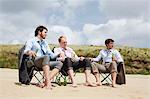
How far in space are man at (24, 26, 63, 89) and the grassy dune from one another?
861 centimetres

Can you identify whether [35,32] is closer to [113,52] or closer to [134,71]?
[113,52]

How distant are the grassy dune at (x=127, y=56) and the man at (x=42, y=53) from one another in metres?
8.61

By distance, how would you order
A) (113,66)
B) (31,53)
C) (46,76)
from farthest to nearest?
(113,66) < (31,53) < (46,76)

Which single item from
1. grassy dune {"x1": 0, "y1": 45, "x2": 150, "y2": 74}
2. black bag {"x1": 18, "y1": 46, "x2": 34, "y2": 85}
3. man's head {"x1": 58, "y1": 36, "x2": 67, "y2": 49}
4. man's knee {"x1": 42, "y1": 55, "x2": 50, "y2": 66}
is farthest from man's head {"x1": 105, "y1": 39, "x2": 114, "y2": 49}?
grassy dune {"x1": 0, "y1": 45, "x2": 150, "y2": 74}

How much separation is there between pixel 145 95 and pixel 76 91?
1.23 metres

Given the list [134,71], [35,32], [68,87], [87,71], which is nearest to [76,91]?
[68,87]

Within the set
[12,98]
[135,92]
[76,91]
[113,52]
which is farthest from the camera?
[113,52]

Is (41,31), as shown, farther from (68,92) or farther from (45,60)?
(68,92)

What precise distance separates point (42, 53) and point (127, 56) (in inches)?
377

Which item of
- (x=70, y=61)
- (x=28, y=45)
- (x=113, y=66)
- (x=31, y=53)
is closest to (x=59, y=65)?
(x=70, y=61)

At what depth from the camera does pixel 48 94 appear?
6383 mm

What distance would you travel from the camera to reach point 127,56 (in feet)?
54.5

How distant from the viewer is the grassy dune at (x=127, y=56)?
53.2 ft

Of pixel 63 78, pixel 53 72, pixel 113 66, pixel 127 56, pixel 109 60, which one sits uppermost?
pixel 127 56
